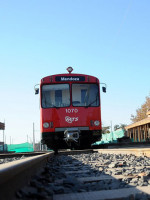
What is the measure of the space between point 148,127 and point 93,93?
300 inches

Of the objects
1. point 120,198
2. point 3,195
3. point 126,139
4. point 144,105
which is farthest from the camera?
point 144,105

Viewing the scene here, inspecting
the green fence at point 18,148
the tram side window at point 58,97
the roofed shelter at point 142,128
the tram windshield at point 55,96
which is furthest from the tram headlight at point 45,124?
the green fence at point 18,148

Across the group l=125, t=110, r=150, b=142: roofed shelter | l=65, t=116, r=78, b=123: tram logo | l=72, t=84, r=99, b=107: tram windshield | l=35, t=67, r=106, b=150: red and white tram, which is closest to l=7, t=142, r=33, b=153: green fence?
l=125, t=110, r=150, b=142: roofed shelter

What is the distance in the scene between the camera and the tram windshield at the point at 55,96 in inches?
448

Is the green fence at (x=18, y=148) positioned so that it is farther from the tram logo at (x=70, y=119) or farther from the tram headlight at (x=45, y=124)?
the tram logo at (x=70, y=119)

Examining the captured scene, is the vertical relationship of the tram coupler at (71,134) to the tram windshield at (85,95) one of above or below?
below

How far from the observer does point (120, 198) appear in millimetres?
2410

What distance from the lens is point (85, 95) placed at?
38.3ft

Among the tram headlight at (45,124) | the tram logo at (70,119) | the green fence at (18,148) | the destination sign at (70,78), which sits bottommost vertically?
the green fence at (18,148)

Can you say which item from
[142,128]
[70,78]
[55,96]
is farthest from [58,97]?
[142,128]

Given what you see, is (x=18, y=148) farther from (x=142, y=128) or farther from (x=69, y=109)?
(x=69, y=109)

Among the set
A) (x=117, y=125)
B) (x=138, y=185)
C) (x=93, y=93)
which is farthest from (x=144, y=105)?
(x=138, y=185)

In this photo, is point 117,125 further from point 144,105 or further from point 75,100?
point 75,100

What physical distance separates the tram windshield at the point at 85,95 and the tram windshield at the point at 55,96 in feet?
0.95
